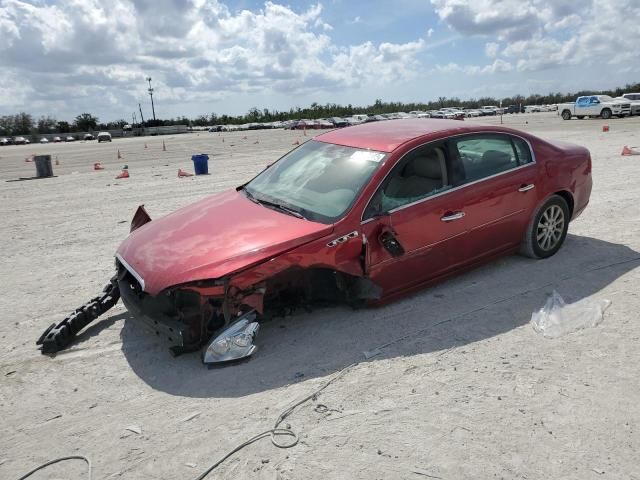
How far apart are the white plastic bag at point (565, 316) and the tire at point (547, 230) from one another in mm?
992

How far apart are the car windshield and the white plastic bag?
1755mm

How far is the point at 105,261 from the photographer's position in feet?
20.4

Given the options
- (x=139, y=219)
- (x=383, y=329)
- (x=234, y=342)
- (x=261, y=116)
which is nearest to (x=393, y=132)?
(x=383, y=329)

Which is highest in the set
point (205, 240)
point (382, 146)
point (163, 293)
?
point (382, 146)

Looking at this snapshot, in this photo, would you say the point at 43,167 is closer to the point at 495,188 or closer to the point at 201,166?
the point at 201,166

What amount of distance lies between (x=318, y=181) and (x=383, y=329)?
1406mm

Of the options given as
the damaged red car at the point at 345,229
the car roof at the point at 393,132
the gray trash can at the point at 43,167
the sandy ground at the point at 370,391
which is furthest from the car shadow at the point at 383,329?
the gray trash can at the point at 43,167

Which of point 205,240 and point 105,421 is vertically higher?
point 205,240

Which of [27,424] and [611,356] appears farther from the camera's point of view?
[611,356]

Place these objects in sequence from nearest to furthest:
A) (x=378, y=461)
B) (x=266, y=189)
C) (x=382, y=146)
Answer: (x=378, y=461) < (x=382, y=146) < (x=266, y=189)

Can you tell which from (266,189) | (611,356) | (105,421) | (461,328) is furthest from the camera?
(266,189)

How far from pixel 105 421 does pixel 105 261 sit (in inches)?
138

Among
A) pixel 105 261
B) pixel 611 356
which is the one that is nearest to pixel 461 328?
pixel 611 356

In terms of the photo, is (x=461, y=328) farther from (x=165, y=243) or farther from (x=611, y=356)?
(x=165, y=243)
